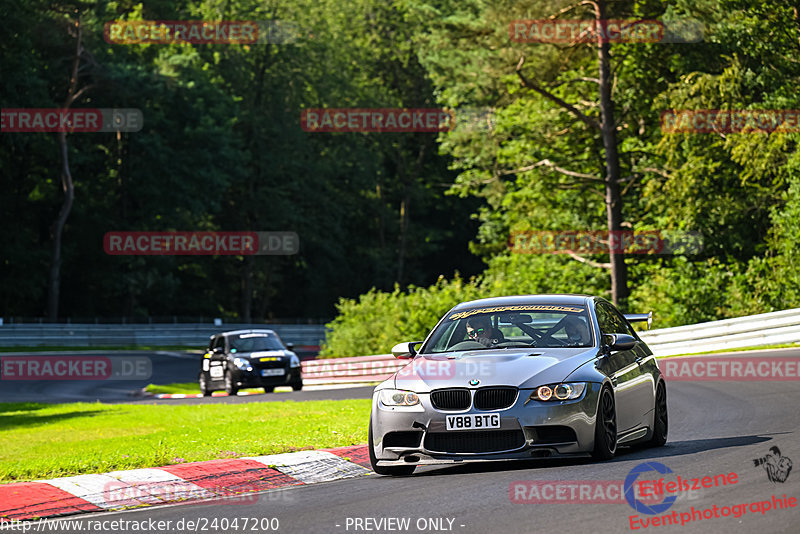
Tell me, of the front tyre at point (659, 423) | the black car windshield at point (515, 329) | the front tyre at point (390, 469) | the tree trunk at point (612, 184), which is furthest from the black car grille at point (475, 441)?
the tree trunk at point (612, 184)

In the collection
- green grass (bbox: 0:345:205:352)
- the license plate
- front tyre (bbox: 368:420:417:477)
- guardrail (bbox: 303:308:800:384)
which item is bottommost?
green grass (bbox: 0:345:205:352)

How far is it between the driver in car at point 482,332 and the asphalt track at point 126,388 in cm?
1336

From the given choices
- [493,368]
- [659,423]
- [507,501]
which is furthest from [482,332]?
[507,501]

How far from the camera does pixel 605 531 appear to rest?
278 inches

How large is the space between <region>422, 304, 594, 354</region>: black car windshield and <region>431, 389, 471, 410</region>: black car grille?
1.13m

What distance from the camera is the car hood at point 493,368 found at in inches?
387

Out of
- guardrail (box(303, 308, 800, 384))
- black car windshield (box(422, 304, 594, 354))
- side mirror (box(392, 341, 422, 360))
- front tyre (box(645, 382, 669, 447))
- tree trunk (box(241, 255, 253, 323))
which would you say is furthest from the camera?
tree trunk (box(241, 255, 253, 323))

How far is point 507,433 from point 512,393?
0.33m

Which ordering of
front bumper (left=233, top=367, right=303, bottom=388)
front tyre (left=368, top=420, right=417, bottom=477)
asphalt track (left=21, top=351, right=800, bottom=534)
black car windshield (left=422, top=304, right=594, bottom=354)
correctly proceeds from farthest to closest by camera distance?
front bumper (left=233, top=367, right=303, bottom=388)
black car windshield (left=422, top=304, right=594, bottom=354)
front tyre (left=368, top=420, right=417, bottom=477)
asphalt track (left=21, top=351, right=800, bottom=534)

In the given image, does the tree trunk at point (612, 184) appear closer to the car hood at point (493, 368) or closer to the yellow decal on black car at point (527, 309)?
the yellow decal on black car at point (527, 309)

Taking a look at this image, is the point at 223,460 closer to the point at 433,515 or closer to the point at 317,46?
the point at 433,515

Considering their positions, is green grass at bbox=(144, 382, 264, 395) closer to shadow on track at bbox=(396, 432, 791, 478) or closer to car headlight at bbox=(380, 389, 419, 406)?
shadow on track at bbox=(396, 432, 791, 478)

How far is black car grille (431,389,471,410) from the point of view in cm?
979

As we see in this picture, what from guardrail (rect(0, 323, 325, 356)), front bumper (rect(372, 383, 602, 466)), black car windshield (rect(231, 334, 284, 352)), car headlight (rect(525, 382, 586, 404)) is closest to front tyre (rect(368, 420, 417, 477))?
front bumper (rect(372, 383, 602, 466))
